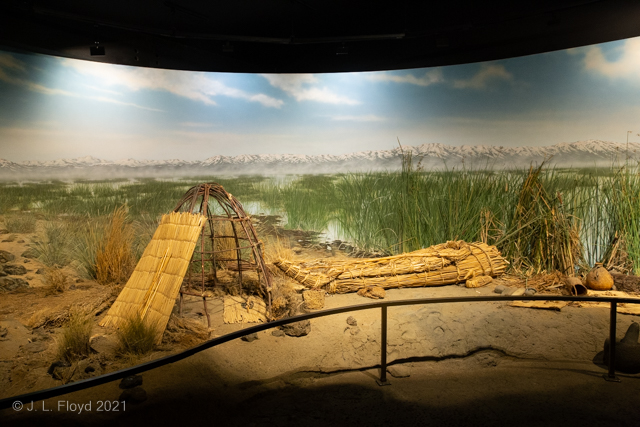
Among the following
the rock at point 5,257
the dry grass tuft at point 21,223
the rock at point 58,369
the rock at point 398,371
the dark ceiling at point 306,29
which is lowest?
the rock at point 58,369

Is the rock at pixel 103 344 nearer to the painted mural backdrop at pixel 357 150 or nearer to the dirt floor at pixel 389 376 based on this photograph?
the dirt floor at pixel 389 376

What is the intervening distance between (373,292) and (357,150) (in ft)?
9.53

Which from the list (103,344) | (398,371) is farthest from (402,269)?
(103,344)

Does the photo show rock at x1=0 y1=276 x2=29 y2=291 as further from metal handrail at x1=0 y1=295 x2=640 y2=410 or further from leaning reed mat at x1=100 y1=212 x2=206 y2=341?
metal handrail at x1=0 y1=295 x2=640 y2=410

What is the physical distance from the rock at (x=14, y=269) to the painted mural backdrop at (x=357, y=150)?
1.10 ft

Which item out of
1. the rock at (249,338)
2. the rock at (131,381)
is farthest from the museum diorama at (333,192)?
the rock at (131,381)

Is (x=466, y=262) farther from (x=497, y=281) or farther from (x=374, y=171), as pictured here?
(x=374, y=171)

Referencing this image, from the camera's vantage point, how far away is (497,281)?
462 centimetres

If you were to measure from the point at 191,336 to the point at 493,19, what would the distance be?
4748 millimetres

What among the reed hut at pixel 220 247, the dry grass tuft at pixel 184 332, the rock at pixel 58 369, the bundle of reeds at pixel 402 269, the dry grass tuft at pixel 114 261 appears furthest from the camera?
the dry grass tuft at pixel 114 261

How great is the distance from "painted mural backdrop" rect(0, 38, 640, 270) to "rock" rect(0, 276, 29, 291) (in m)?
0.47

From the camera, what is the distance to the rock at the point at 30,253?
510 cm

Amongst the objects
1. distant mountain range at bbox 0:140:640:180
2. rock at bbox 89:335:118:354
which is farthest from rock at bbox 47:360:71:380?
distant mountain range at bbox 0:140:640:180

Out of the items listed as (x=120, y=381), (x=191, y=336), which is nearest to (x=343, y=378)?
(x=120, y=381)
